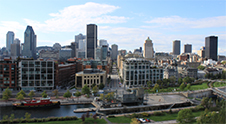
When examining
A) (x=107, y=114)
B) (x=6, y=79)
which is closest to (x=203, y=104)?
(x=107, y=114)

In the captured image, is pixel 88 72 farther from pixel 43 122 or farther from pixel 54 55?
pixel 54 55

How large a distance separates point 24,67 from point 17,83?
10.5ft

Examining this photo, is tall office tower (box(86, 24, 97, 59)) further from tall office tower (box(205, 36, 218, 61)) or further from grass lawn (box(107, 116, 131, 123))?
grass lawn (box(107, 116, 131, 123))

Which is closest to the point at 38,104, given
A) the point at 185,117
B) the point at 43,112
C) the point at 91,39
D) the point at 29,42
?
the point at 43,112

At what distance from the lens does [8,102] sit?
27062 mm

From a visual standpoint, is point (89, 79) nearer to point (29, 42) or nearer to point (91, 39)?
point (29, 42)

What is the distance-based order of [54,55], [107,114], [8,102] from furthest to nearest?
[54,55] < [8,102] < [107,114]

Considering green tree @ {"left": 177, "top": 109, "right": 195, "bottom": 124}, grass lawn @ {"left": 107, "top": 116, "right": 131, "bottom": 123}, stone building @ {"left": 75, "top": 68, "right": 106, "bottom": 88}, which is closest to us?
green tree @ {"left": 177, "top": 109, "right": 195, "bottom": 124}

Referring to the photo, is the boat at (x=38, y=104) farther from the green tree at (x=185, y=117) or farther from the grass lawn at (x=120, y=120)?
the green tree at (x=185, y=117)

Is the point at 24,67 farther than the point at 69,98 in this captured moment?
Yes

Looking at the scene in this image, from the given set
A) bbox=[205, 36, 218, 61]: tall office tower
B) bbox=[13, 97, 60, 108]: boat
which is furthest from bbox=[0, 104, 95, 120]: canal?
bbox=[205, 36, 218, 61]: tall office tower

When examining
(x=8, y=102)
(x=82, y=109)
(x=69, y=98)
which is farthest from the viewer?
(x=69, y=98)

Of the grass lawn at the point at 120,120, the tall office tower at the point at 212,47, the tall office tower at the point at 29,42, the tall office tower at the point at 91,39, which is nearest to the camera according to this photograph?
the grass lawn at the point at 120,120

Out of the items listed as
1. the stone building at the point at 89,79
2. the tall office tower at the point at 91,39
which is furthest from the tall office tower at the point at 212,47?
the stone building at the point at 89,79
